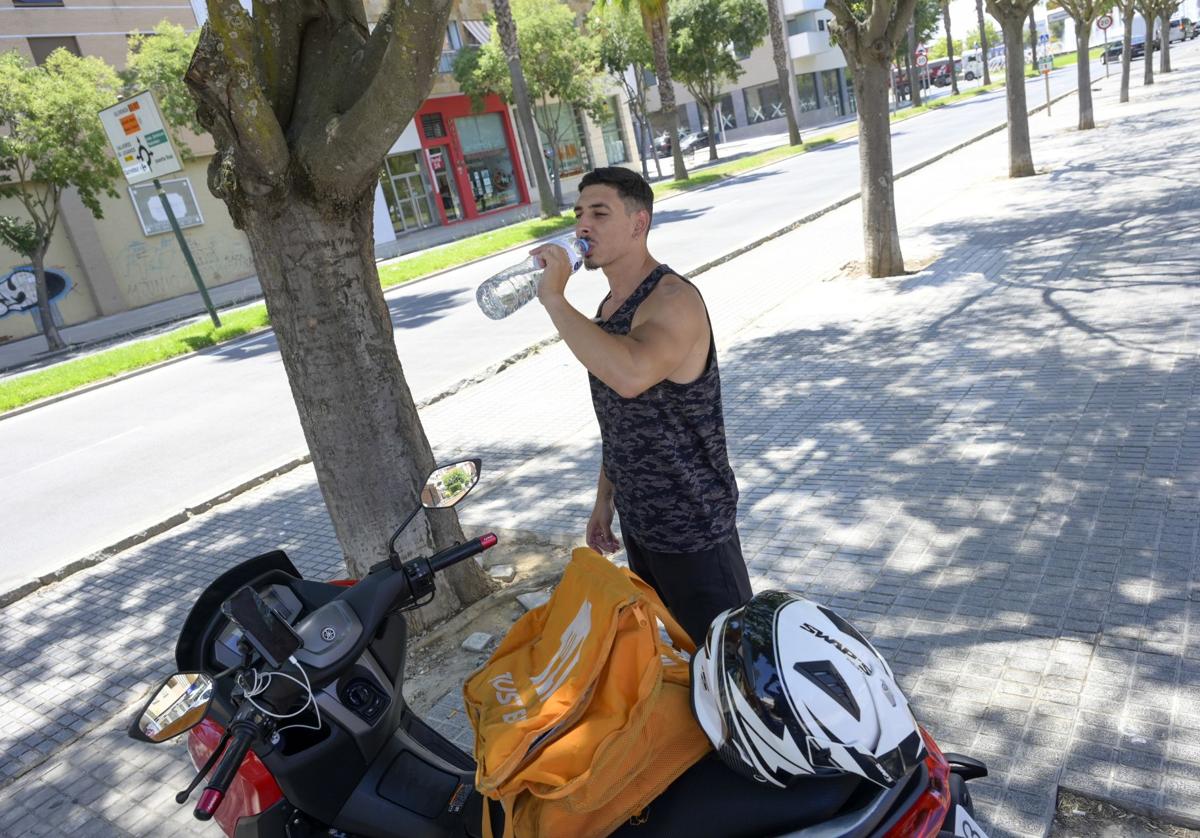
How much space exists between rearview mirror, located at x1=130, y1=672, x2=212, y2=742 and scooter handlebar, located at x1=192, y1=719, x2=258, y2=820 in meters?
0.09

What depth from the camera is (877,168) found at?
9539 millimetres

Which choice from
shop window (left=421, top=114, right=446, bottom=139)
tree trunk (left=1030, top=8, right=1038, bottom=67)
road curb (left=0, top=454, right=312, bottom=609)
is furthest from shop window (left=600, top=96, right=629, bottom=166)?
road curb (left=0, top=454, right=312, bottom=609)

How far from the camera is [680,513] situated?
263cm

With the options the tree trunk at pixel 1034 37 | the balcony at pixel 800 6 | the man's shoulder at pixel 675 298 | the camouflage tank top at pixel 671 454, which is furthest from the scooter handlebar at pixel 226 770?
the balcony at pixel 800 6

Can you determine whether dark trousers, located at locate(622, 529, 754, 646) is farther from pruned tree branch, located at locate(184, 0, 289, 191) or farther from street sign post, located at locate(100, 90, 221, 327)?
street sign post, located at locate(100, 90, 221, 327)

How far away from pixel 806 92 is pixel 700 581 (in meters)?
58.0

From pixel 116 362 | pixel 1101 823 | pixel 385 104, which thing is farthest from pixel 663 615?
pixel 116 362

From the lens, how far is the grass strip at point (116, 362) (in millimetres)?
13688

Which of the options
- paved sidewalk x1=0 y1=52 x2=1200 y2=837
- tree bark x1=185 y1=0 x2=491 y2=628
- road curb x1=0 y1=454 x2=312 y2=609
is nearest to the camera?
paved sidewalk x1=0 y1=52 x2=1200 y2=837

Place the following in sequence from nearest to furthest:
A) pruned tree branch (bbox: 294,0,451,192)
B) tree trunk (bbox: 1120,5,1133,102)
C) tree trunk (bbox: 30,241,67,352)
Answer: pruned tree branch (bbox: 294,0,451,192)
tree trunk (bbox: 30,241,67,352)
tree trunk (bbox: 1120,5,1133,102)

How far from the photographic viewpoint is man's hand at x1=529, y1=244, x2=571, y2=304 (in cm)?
241

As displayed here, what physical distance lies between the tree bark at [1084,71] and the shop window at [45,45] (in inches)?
1079

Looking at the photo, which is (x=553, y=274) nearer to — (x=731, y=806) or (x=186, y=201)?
(x=731, y=806)

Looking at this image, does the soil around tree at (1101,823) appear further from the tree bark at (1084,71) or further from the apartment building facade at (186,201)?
the apartment building facade at (186,201)
